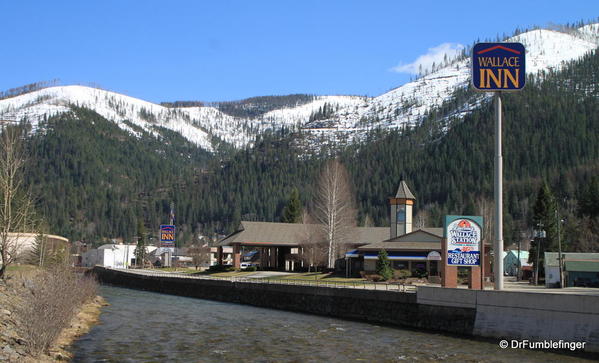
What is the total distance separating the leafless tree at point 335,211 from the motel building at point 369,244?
1.61 metres

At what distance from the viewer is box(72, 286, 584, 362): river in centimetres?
2836

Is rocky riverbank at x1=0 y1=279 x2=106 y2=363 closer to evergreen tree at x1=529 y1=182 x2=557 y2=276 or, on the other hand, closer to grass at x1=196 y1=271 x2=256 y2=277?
grass at x1=196 y1=271 x2=256 y2=277

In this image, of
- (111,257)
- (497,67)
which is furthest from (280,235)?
(111,257)

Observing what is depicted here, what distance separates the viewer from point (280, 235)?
87.6 metres

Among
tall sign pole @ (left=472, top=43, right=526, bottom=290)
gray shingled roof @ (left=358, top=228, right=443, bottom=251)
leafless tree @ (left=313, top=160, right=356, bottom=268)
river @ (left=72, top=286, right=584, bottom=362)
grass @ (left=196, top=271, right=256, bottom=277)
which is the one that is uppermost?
tall sign pole @ (left=472, top=43, right=526, bottom=290)

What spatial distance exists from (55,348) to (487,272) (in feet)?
163

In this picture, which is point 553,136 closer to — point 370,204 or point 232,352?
point 370,204

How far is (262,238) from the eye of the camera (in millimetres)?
85812

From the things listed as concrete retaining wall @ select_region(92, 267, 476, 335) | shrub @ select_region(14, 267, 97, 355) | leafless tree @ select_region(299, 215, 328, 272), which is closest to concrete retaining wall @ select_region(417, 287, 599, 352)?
concrete retaining wall @ select_region(92, 267, 476, 335)

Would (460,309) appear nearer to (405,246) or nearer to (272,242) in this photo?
(405,246)

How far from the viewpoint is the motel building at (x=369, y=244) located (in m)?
69.0

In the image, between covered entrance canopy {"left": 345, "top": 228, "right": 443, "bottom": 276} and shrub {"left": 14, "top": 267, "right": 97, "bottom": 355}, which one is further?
covered entrance canopy {"left": 345, "top": 228, "right": 443, "bottom": 276}

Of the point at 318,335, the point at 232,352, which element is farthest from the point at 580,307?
the point at 232,352

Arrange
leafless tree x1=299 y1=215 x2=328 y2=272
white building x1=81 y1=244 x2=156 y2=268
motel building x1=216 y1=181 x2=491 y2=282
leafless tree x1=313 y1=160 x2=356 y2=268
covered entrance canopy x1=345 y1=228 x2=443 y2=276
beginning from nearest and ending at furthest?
covered entrance canopy x1=345 y1=228 x2=443 y2=276, motel building x1=216 y1=181 x2=491 y2=282, leafless tree x1=299 y1=215 x2=328 y2=272, leafless tree x1=313 y1=160 x2=356 y2=268, white building x1=81 y1=244 x2=156 y2=268
